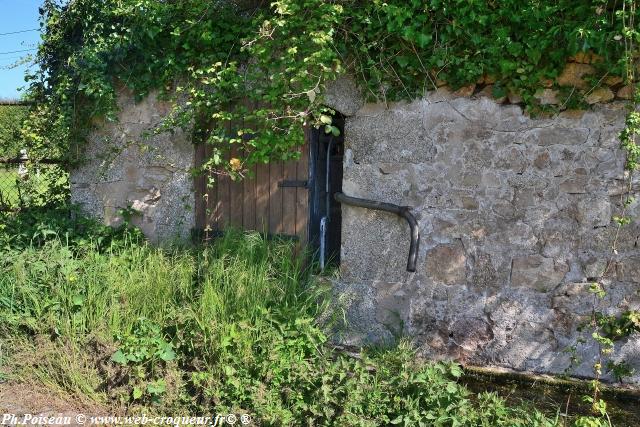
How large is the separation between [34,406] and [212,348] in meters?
1.09

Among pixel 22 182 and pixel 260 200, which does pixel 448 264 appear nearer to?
pixel 260 200

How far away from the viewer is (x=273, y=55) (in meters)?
4.47

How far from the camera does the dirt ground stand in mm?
3357

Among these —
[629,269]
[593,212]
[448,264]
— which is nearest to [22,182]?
[448,264]

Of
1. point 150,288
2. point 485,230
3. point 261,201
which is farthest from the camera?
point 261,201

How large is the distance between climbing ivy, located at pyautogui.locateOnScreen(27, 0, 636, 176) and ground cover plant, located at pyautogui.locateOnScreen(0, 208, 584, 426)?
99 cm

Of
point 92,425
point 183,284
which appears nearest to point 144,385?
point 92,425

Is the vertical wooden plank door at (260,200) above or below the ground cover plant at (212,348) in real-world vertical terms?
above

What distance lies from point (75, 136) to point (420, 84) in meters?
3.05

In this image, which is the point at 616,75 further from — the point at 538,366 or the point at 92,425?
the point at 92,425

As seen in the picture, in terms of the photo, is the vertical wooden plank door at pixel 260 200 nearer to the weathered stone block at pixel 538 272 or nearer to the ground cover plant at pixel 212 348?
the ground cover plant at pixel 212 348

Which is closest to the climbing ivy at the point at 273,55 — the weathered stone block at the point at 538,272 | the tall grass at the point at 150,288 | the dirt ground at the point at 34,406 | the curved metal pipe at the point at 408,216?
the curved metal pipe at the point at 408,216

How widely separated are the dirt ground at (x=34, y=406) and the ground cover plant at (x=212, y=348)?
0.06m

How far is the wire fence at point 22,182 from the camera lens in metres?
5.35
